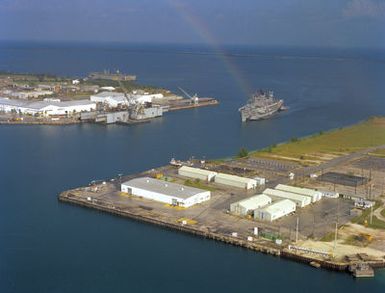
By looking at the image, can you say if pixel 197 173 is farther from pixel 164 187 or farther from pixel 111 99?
pixel 111 99

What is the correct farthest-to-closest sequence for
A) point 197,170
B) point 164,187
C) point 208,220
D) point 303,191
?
point 197,170, point 164,187, point 303,191, point 208,220

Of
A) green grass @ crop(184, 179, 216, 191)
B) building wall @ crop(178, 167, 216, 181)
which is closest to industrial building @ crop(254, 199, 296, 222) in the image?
green grass @ crop(184, 179, 216, 191)

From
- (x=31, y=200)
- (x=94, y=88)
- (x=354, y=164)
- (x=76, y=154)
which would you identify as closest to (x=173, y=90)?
(x=94, y=88)

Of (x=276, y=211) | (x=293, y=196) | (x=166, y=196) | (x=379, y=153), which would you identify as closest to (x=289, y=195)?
(x=293, y=196)

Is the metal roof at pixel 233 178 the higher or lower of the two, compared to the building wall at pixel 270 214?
higher

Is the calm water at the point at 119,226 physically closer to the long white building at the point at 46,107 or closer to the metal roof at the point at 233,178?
the long white building at the point at 46,107

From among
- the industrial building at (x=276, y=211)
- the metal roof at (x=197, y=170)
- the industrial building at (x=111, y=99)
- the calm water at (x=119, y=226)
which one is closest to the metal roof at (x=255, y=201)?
the industrial building at (x=276, y=211)
